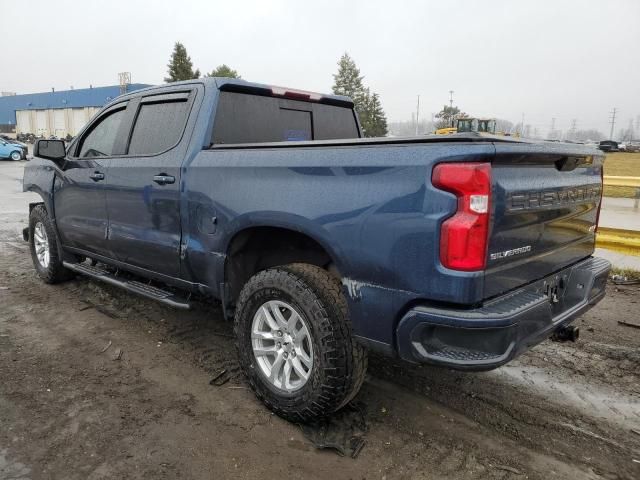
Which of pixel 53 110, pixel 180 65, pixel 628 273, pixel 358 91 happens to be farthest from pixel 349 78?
pixel 628 273

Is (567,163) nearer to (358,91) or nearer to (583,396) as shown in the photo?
(583,396)

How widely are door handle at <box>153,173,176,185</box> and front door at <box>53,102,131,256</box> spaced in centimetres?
88

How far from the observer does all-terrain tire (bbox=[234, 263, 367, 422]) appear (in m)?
2.55

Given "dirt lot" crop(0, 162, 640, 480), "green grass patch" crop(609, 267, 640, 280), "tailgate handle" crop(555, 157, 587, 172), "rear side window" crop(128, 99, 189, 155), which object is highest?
"rear side window" crop(128, 99, 189, 155)

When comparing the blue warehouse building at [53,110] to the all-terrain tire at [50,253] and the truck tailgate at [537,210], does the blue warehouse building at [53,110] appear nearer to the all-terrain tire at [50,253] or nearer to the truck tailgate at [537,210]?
the all-terrain tire at [50,253]

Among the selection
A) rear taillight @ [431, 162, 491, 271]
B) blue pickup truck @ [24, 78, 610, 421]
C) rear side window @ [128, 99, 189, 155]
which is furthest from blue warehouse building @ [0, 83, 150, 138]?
rear taillight @ [431, 162, 491, 271]

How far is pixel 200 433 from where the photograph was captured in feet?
9.01

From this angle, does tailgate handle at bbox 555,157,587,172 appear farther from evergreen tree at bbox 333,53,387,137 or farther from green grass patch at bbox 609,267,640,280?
evergreen tree at bbox 333,53,387,137

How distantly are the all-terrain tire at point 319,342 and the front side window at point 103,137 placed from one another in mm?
2272

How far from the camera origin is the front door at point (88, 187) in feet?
13.9

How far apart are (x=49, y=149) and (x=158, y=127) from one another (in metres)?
1.41

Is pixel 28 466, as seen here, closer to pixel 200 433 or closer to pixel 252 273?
pixel 200 433

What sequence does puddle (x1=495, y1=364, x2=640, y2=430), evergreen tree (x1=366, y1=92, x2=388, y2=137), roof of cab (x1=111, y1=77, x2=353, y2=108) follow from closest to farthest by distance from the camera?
puddle (x1=495, y1=364, x2=640, y2=430)
roof of cab (x1=111, y1=77, x2=353, y2=108)
evergreen tree (x1=366, y1=92, x2=388, y2=137)

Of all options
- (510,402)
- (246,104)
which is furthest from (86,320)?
(510,402)
